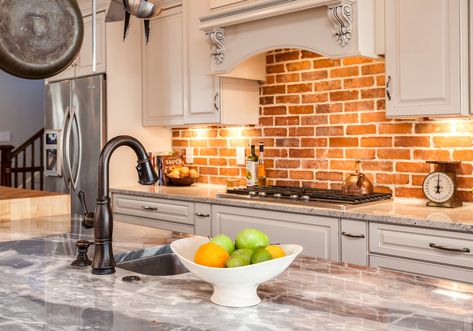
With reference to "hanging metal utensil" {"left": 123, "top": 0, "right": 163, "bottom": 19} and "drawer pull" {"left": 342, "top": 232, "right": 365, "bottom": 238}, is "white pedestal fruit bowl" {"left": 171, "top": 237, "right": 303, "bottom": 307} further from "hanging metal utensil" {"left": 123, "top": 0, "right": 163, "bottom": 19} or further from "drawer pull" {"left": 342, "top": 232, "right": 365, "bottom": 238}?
"drawer pull" {"left": 342, "top": 232, "right": 365, "bottom": 238}

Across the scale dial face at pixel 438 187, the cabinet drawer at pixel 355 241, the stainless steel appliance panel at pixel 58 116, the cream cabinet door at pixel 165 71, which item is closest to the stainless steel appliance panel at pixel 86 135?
the stainless steel appliance panel at pixel 58 116

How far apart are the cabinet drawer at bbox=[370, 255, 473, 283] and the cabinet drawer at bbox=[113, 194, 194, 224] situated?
147 centimetres

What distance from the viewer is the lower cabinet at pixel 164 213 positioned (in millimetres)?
3705

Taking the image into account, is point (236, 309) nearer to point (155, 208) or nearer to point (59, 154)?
point (155, 208)

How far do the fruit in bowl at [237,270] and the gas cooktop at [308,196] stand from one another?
1658 millimetres

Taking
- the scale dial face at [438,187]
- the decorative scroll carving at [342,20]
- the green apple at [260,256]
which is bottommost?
the green apple at [260,256]

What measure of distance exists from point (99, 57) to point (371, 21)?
7.88 feet

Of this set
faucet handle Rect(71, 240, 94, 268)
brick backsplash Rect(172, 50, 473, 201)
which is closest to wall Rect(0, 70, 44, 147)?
brick backsplash Rect(172, 50, 473, 201)

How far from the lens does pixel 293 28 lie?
131 inches

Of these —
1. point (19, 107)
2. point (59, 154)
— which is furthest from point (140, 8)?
point (19, 107)

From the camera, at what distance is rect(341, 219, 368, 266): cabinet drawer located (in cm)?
280

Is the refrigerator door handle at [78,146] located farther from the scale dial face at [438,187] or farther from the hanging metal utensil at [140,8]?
the scale dial face at [438,187]

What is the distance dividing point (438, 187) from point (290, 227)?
849mm

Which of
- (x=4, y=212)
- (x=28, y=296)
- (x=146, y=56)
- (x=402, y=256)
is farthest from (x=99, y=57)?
(x=28, y=296)
